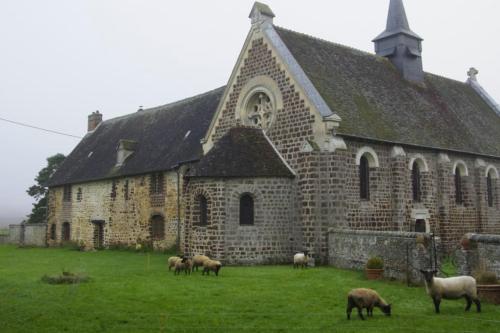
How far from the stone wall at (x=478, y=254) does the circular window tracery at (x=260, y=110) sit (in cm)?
1140

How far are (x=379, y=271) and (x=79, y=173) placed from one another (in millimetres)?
27919

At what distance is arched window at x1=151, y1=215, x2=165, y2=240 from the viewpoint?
30.1 metres

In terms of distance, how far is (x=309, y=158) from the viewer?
21.0 m

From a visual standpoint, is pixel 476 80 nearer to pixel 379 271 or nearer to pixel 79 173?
pixel 379 271

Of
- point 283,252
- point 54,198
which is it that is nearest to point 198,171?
point 283,252

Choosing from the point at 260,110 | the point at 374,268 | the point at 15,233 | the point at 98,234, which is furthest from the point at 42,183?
the point at 374,268

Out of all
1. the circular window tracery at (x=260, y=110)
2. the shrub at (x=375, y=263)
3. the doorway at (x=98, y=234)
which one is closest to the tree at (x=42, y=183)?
the doorway at (x=98, y=234)

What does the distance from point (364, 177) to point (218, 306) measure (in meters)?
12.6

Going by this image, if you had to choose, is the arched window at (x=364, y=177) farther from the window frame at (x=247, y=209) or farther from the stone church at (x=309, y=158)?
the window frame at (x=247, y=209)

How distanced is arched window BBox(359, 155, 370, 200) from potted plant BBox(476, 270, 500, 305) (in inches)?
383

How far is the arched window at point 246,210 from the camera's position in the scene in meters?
21.3

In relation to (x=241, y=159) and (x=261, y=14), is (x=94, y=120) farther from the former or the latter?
(x=241, y=159)

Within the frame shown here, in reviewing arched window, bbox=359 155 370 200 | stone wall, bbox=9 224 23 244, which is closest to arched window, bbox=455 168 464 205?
arched window, bbox=359 155 370 200

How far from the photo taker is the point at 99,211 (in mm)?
35406
